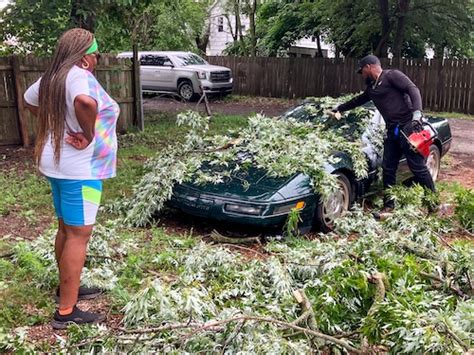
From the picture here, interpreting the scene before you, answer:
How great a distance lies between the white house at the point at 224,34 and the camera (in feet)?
97.7

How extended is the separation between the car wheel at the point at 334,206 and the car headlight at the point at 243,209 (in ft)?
2.54

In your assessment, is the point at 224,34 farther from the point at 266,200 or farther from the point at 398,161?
the point at 266,200

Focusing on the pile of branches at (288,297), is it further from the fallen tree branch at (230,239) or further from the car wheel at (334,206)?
the car wheel at (334,206)

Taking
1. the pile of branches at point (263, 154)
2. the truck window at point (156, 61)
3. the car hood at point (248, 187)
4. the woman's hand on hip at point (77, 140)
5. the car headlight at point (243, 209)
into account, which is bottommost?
the car headlight at point (243, 209)

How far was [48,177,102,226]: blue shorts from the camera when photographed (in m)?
3.25

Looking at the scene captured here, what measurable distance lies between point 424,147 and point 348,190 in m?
1.03

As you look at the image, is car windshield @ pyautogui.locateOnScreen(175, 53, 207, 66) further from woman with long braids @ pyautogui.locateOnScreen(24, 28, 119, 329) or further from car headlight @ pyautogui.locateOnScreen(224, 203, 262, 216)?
woman with long braids @ pyautogui.locateOnScreen(24, 28, 119, 329)

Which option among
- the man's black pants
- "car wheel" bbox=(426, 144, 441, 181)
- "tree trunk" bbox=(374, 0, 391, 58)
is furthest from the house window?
the man's black pants

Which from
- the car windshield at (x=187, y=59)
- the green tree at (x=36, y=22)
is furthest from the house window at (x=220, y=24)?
the green tree at (x=36, y=22)

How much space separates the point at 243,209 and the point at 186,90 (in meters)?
14.1

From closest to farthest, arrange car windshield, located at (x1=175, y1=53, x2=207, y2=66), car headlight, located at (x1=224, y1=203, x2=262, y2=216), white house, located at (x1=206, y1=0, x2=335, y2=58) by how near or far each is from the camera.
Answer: car headlight, located at (x1=224, y1=203, x2=262, y2=216), car windshield, located at (x1=175, y1=53, x2=207, y2=66), white house, located at (x1=206, y1=0, x2=335, y2=58)

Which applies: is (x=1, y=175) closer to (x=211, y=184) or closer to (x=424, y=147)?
(x=211, y=184)

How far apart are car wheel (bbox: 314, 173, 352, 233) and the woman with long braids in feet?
8.87

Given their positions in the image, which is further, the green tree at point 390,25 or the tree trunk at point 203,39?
the tree trunk at point 203,39
